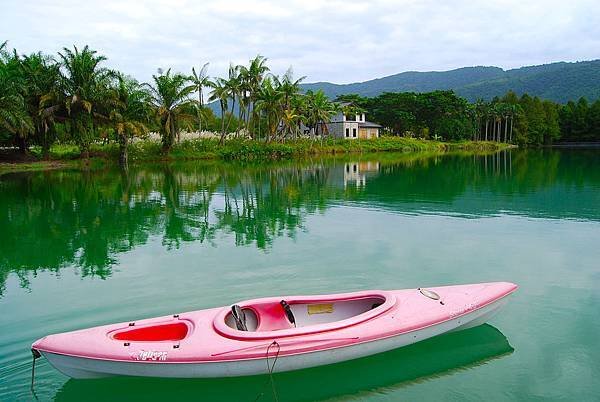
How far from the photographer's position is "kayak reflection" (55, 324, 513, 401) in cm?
616

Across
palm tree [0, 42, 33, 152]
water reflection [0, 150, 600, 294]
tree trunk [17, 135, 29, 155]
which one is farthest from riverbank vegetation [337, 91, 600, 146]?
palm tree [0, 42, 33, 152]

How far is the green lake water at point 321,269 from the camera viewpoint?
6.34 meters

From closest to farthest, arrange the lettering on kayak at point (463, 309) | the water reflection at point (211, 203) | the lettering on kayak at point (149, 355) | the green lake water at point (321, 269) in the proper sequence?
the lettering on kayak at point (149, 355) < the green lake water at point (321, 269) < the lettering on kayak at point (463, 309) < the water reflection at point (211, 203)

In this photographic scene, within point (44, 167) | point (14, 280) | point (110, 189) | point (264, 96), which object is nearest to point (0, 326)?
point (14, 280)

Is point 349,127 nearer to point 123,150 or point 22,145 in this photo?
point 123,150

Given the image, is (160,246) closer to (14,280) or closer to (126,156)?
(14,280)

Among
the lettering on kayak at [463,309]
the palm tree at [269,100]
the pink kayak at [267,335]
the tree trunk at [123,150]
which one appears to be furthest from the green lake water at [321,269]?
the palm tree at [269,100]

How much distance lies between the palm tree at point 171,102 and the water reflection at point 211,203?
473 inches

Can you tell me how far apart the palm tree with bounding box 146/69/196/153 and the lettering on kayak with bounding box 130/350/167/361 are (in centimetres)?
4008

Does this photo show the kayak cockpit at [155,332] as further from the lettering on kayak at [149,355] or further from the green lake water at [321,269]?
the green lake water at [321,269]

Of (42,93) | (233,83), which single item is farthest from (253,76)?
(42,93)

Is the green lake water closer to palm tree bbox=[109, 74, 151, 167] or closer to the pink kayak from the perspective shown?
the pink kayak

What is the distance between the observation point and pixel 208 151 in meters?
49.5

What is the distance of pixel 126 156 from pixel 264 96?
14.9 meters
